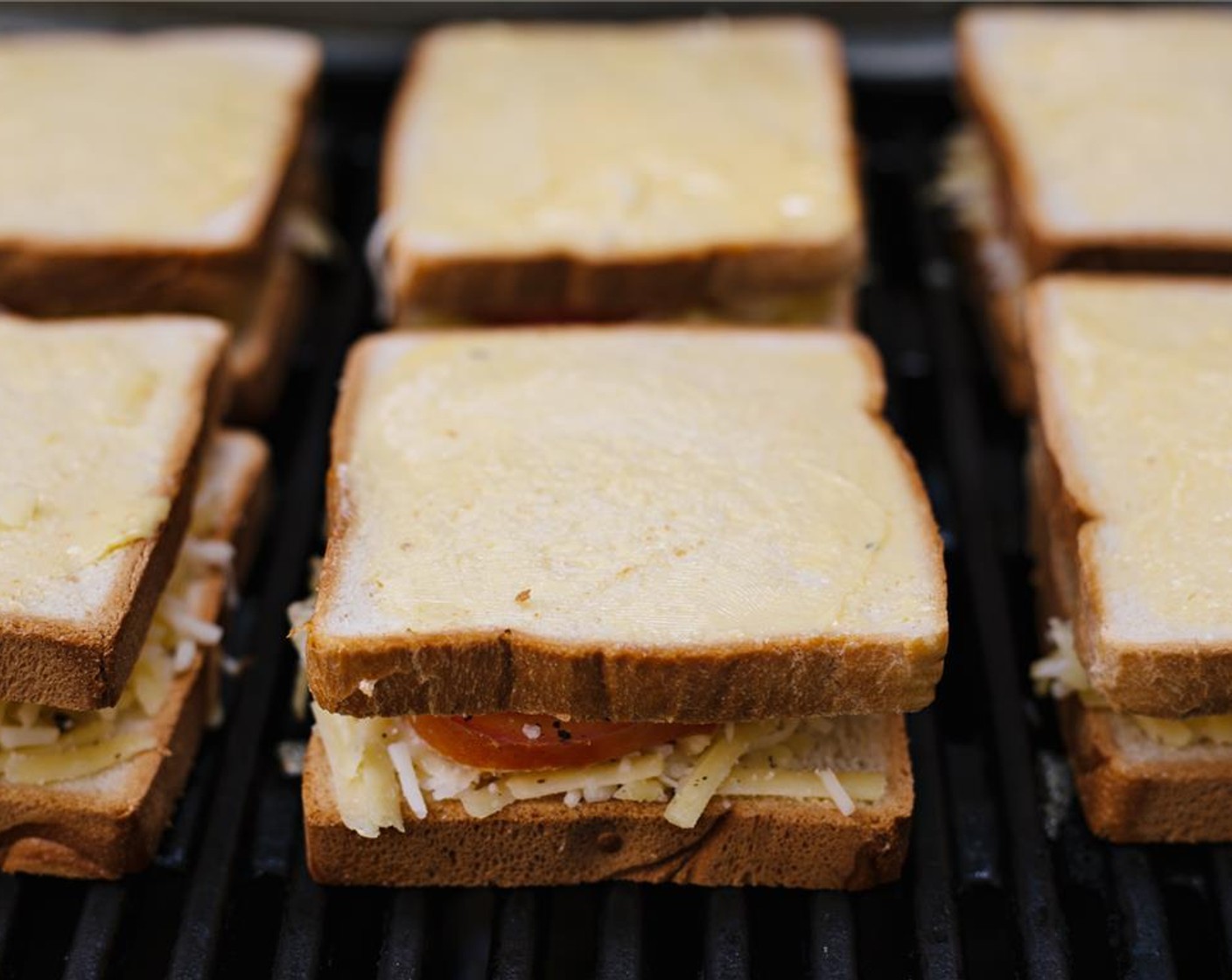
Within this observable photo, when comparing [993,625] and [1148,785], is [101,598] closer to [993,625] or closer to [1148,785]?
[993,625]

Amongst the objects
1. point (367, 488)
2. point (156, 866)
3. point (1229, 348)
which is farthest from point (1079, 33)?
point (156, 866)

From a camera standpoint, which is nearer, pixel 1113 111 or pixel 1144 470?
pixel 1144 470

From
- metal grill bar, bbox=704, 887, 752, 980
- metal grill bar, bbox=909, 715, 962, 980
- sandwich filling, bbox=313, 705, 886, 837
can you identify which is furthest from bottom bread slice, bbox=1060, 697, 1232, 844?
metal grill bar, bbox=704, 887, 752, 980

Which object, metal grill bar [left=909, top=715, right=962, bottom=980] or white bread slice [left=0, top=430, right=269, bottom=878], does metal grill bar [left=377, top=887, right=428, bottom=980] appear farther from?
metal grill bar [left=909, top=715, right=962, bottom=980]

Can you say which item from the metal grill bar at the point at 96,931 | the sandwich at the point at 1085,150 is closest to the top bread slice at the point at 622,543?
the metal grill bar at the point at 96,931

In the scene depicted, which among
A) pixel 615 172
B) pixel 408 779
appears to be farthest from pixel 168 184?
pixel 408 779

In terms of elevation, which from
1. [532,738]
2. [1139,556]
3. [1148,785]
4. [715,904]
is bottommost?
[715,904]
